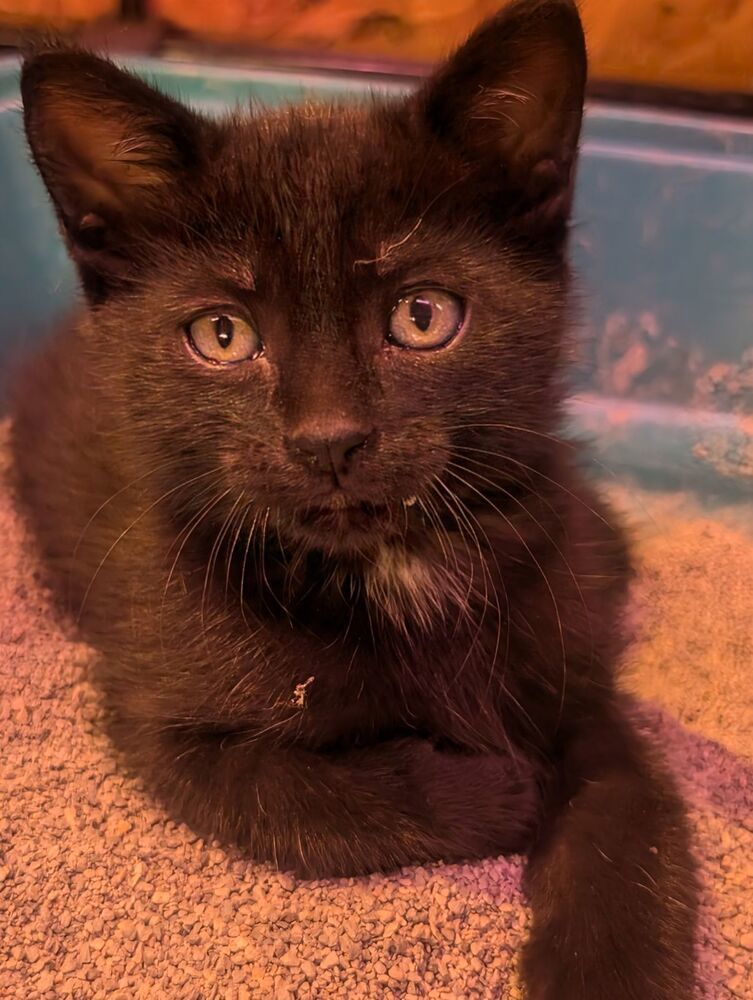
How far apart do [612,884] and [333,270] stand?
755mm

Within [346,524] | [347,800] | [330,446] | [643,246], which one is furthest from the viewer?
[643,246]

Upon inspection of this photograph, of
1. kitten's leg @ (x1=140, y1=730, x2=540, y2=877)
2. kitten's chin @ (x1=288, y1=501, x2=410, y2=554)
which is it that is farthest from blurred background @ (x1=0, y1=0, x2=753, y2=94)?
kitten's leg @ (x1=140, y1=730, x2=540, y2=877)

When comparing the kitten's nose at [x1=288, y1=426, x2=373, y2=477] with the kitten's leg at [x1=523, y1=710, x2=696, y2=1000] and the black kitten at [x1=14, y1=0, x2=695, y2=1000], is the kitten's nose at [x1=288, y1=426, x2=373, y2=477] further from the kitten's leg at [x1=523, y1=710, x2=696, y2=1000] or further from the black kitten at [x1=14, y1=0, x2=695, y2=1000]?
the kitten's leg at [x1=523, y1=710, x2=696, y2=1000]

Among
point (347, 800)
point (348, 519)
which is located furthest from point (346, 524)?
point (347, 800)

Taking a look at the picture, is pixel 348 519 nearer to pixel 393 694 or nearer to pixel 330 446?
pixel 330 446

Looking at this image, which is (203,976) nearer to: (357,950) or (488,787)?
(357,950)

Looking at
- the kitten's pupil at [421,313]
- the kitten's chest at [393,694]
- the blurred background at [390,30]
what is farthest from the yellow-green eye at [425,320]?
the blurred background at [390,30]

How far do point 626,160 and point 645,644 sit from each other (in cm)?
100

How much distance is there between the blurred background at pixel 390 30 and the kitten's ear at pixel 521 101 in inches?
45.1

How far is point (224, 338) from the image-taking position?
1.01 meters

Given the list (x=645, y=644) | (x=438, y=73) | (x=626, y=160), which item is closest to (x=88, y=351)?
(x=438, y=73)

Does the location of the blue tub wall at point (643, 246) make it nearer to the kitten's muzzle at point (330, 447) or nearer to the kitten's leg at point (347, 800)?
the kitten's leg at point (347, 800)

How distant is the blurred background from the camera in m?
2.14

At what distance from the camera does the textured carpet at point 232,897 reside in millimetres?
1138
